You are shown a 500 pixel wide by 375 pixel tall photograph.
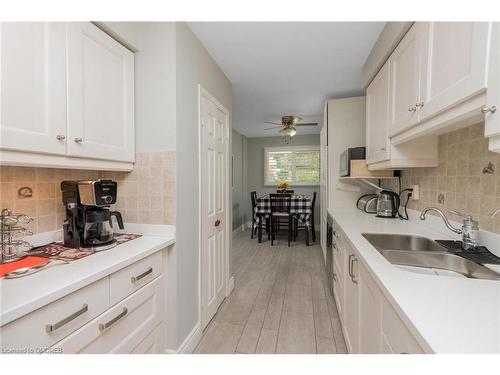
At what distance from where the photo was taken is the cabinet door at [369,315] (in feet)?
2.99

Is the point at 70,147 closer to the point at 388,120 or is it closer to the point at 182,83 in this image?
the point at 182,83

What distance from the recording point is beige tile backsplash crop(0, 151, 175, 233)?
1.18m

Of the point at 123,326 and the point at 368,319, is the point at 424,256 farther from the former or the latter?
the point at 123,326

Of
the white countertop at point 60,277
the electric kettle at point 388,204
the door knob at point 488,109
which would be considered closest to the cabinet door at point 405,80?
the door knob at point 488,109

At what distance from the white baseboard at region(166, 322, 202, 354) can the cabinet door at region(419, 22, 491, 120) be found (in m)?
1.97

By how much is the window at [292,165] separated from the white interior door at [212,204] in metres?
3.57

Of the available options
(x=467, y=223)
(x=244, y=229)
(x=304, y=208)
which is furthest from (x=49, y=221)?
(x=244, y=229)

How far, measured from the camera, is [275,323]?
6.39 feet

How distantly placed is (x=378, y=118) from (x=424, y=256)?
1141 millimetres

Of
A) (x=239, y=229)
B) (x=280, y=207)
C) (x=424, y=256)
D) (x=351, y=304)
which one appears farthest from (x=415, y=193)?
(x=239, y=229)

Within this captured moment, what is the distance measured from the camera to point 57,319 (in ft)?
2.62

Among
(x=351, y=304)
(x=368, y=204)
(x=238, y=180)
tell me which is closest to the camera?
(x=351, y=304)

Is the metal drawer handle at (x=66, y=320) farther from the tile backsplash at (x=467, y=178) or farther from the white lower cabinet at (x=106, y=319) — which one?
the tile backsplash at (x=467, y=178)
